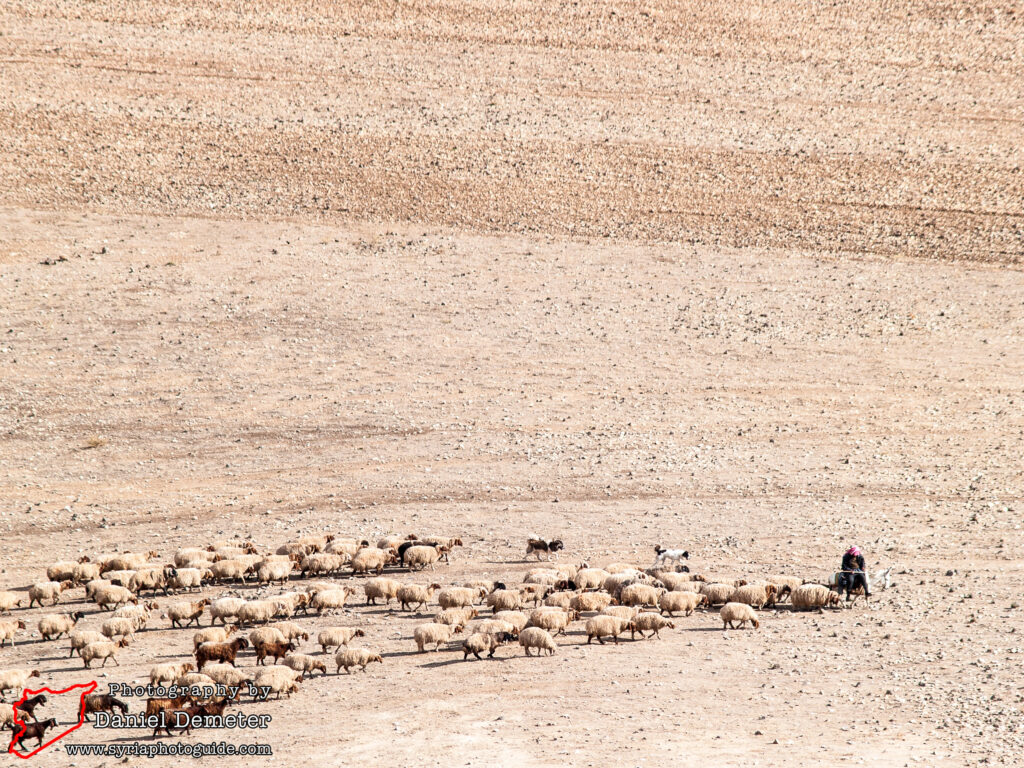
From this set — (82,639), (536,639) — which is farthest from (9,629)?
(536,639)

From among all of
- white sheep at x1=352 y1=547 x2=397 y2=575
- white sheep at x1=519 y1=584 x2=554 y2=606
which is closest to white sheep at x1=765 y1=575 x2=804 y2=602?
white sheep at x1=519 y1=584 x2=554 y2=606

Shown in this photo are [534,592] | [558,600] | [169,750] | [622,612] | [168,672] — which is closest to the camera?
[169,750]

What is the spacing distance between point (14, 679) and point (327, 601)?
5206mm

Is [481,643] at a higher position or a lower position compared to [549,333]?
lower

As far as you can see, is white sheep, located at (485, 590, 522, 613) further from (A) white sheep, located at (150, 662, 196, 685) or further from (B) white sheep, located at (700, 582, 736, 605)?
(A) white sheep, located at (150, 662, 196, 685)

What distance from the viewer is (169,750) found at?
13750 mm

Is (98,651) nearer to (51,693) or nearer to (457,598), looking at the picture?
(51,693)

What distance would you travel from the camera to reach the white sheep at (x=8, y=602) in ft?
64.2

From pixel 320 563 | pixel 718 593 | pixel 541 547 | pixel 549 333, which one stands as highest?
pixel 549 333

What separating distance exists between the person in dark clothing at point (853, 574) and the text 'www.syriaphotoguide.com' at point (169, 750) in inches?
395

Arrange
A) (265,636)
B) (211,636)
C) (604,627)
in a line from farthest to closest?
(604,627)
(211,636)
(265,636)

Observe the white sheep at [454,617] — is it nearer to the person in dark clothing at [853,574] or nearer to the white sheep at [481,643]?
the white sheep at [481,643]

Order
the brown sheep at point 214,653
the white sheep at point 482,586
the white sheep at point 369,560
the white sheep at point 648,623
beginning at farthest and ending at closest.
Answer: the white sheep at point 369,560 < the white sheep at point 482,586 < the white sheep at point 648,623 < the brown sheep at point 214,653

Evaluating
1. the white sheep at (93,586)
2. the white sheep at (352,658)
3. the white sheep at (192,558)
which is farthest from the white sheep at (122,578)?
the white sheep at (352,658)
